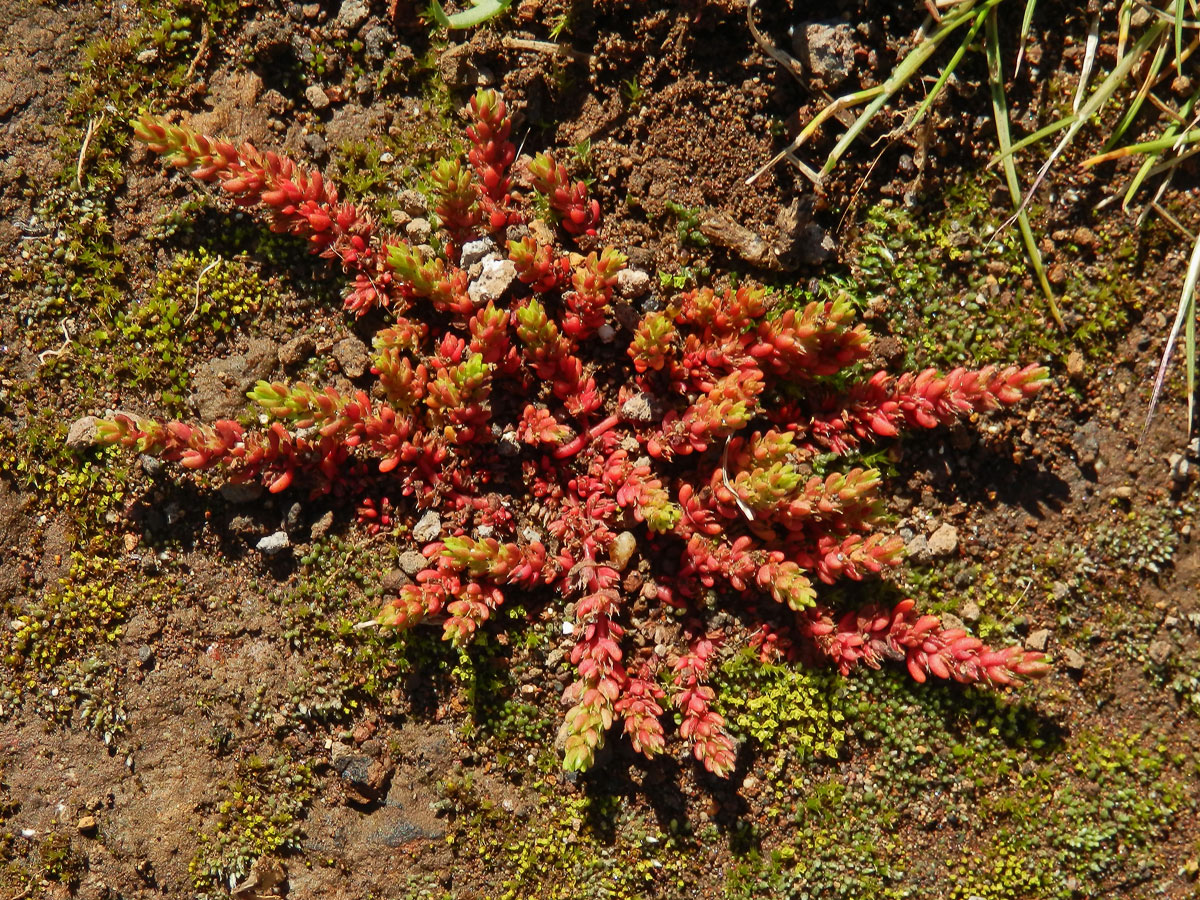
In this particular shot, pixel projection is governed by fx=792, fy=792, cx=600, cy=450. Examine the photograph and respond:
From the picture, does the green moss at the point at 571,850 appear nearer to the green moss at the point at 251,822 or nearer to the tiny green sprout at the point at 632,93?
the green moss at the point at 251,822

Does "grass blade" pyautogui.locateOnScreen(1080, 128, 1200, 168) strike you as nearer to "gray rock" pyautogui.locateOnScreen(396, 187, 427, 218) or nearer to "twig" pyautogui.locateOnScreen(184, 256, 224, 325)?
"gray rock" pyautogui.locateOnScreen(396, 187, 427, 218)

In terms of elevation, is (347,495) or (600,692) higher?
(347,495)

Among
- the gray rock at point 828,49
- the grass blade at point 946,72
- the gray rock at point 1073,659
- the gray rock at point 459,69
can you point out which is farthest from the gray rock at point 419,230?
the gray rock at point 1073,659

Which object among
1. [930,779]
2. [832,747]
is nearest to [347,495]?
[832,747]

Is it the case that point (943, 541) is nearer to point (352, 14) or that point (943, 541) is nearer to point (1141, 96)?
point (1141, 96)

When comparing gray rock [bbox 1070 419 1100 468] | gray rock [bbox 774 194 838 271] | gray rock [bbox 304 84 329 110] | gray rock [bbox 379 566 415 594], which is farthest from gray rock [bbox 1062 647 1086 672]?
gray rock [bbox 304 84 329 110]

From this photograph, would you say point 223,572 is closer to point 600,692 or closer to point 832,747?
point 600,692
